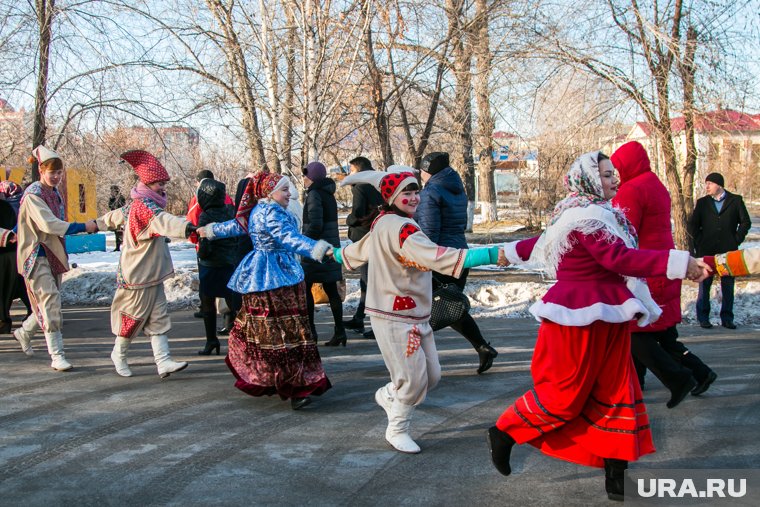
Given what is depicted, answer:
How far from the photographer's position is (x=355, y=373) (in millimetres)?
6996

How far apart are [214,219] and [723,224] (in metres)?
6.27

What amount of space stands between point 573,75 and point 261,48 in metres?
5.11

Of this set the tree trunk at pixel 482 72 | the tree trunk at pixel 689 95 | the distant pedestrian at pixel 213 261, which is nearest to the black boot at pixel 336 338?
the distant pedestrian at pixel 213 261

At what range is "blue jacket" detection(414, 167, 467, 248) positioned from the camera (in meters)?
7.20

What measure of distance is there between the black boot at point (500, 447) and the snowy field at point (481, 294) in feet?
20.6

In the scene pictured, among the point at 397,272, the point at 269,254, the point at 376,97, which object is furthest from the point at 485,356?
the point at 376,97

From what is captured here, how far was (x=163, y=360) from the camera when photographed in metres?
6.77

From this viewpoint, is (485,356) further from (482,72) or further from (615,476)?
(482,72)

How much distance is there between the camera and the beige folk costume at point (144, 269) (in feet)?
21.7

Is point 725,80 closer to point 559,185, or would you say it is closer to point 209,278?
point 209,278

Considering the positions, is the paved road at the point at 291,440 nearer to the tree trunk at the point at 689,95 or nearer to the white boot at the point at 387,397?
the white boot at the point at 387,397

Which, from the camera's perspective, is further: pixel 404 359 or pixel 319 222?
pixel 319 222

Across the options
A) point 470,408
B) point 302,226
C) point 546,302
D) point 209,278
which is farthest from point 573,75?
point 546,302

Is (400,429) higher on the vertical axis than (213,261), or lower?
lower
